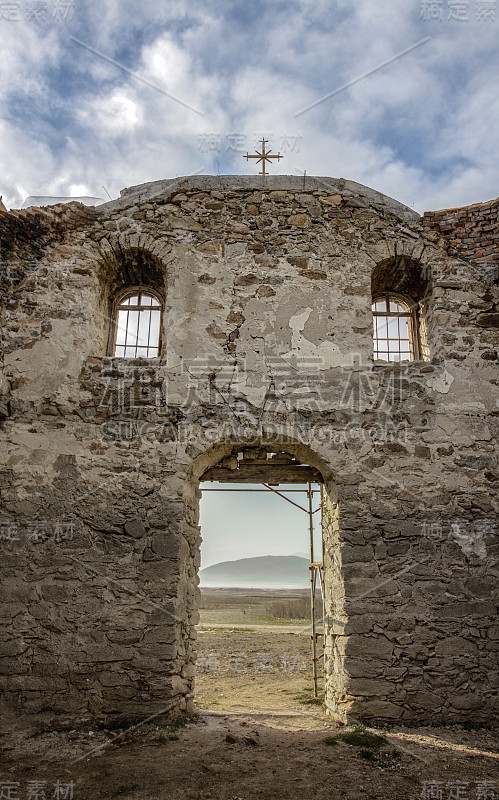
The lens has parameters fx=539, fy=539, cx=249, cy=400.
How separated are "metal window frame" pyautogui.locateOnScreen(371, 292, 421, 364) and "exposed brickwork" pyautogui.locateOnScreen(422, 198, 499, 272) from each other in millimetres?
785

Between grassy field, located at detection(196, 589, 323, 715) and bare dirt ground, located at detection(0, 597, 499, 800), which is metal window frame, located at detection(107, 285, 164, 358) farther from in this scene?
grassy field, located at detection(196, 589, 323, 715)

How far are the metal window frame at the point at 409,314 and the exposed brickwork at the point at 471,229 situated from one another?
0.79m

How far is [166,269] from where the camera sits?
6.44 m

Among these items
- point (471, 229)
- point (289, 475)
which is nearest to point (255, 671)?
point (289, 475)

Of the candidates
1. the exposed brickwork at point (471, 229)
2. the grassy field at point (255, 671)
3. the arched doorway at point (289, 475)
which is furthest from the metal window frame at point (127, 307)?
the grassy field at point (255, 671)

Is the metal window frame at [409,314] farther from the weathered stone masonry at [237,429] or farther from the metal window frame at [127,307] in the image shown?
the metal window frame at [127,307]

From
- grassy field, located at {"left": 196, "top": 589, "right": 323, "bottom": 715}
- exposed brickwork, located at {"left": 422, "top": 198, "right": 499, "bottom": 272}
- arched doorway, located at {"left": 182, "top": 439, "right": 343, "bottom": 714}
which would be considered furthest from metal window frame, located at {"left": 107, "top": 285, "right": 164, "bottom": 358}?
grassy field, located at {"left": 196, "top": 589, "right": 323, "bottom": 715}

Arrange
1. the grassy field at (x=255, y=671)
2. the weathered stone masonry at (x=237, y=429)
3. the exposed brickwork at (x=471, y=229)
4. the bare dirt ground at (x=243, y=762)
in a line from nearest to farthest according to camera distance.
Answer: the bare dirt ground at (x=243, y=762)
the weathered stone masonry at (x=237, y=429)
the exposed brickwork at (x=471, y=229)
the grassy field at (x=255, y=671)

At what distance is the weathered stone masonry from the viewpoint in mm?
5191

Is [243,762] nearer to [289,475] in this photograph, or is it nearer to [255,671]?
[289,475]

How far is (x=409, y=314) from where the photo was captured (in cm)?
690

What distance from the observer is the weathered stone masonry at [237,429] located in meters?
5.19

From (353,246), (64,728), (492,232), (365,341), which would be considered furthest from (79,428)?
(492,232)

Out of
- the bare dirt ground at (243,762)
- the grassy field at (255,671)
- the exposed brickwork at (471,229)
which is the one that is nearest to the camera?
the bare dirt ground at (243,762)
